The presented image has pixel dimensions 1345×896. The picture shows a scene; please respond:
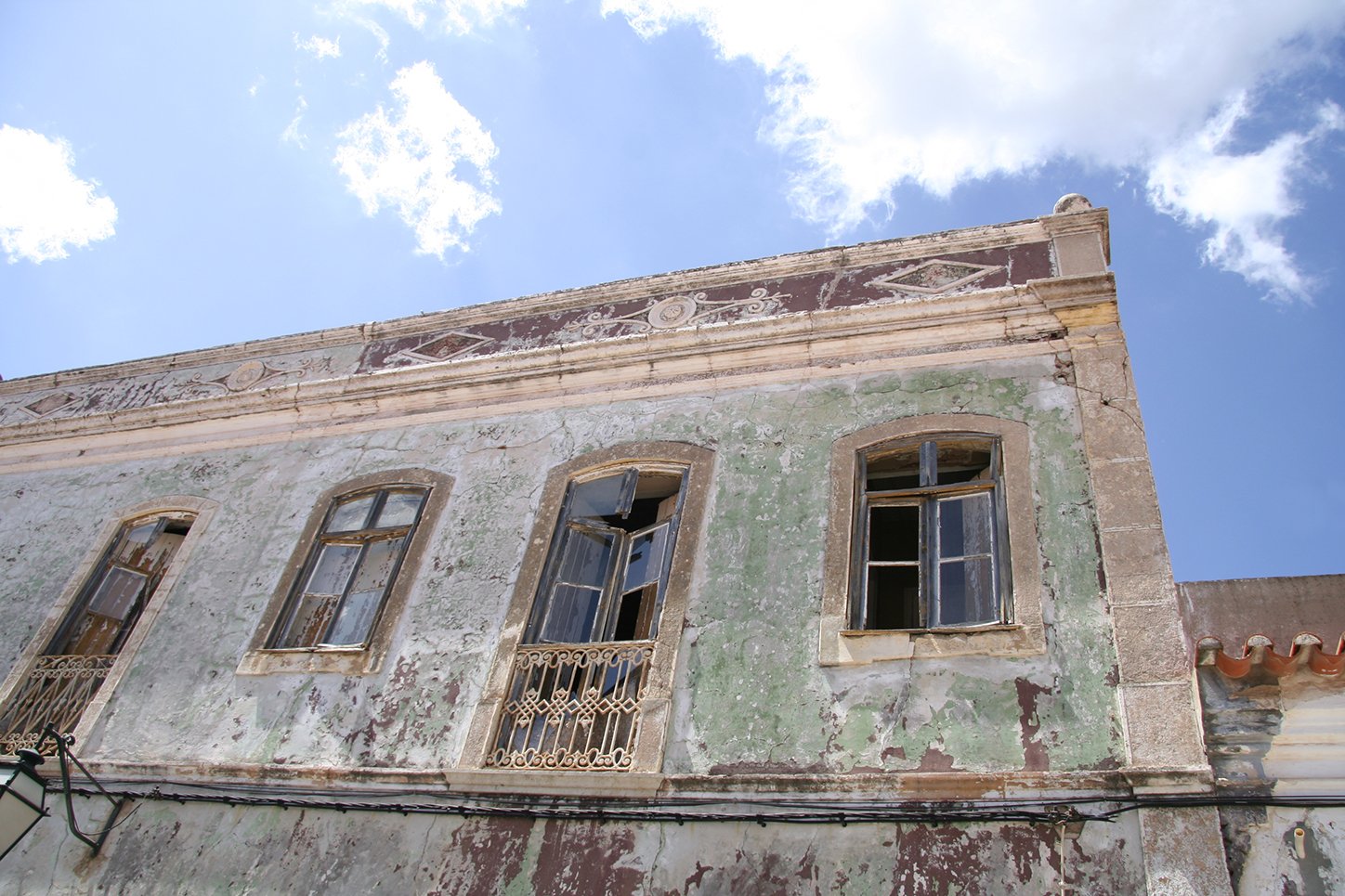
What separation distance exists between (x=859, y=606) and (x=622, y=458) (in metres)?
2.09

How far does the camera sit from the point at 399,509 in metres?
7.80

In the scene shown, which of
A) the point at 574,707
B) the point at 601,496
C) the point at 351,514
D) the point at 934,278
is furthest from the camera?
the point at 351,514

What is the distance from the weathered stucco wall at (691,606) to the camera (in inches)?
210

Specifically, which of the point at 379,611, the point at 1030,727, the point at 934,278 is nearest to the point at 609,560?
the point at 379,611

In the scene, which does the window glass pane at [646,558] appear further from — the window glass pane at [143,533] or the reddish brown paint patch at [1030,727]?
the window glass pane at [143,533]

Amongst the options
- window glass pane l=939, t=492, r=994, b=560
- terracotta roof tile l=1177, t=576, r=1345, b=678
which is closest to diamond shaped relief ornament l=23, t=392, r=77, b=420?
window glass pane l=939, t=492, r=994, b=560

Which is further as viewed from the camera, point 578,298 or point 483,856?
point 578,298

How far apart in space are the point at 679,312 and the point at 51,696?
5.22m

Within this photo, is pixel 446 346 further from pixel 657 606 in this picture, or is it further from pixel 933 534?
pixel 933 534

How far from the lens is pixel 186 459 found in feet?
29.3

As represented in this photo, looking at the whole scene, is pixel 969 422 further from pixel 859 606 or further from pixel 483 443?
pixel 483 443

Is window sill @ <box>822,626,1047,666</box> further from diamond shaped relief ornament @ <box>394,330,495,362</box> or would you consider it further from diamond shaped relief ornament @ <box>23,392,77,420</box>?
diamond shaped relief ornament @ <box>23,392,77,420</box>

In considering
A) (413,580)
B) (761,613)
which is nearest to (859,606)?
(761,613)

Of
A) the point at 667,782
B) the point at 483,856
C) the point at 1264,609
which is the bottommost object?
the point at 483,856
